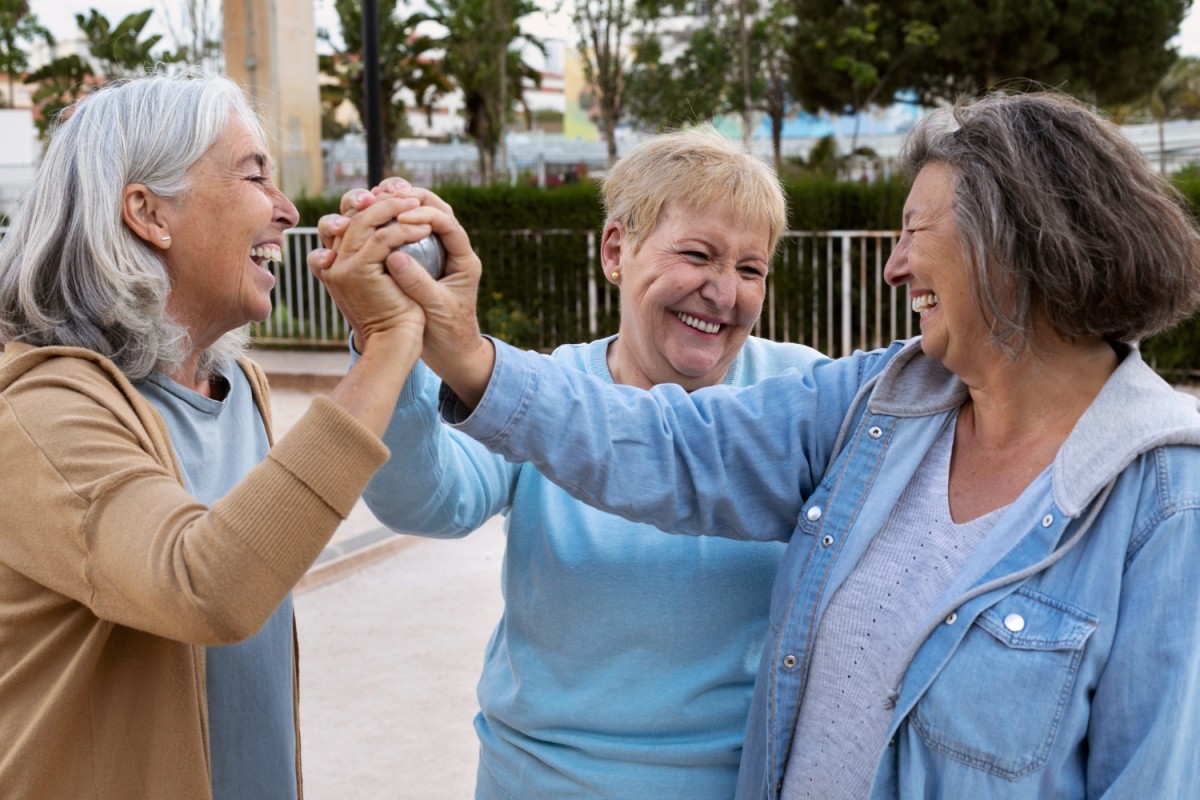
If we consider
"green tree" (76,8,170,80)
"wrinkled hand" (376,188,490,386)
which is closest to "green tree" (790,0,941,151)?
"green tree" (76,8,170,80)

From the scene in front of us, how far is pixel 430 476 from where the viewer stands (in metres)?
1.90

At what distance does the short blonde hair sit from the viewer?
2174mm

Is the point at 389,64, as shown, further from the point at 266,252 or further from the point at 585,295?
the point at 266,252

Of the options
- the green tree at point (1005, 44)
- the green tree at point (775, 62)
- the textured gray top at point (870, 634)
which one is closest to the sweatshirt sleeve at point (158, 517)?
the textured gray top at point (870, 634)

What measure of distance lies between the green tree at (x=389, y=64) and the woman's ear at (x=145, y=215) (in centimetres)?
2857

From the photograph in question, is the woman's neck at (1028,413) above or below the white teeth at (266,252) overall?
below

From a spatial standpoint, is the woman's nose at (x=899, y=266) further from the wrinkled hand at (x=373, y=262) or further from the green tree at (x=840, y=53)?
the green tree at (x=840, y=53)

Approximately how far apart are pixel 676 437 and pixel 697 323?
0.38 m

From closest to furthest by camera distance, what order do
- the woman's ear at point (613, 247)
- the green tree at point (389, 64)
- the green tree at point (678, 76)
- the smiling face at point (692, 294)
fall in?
the smiling face at point (692, 294), the woman's ear at point (613, 247), the green tree at point (678, 76), the green tree at point (389, 64)

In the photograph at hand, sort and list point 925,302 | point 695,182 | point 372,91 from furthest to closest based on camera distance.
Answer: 1. point 372,91
2. point 695,182
3. point 925,302

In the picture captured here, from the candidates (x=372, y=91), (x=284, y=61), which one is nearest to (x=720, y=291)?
(x=372, y=91)

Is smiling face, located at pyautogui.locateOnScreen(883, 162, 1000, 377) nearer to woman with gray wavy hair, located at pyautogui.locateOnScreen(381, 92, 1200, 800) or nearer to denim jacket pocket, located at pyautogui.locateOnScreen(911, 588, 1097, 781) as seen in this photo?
woman with gray wavy hair, located at pyautogui.locateOnScreen(381, 92, 1200, 800)

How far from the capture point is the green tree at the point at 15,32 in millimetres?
31492

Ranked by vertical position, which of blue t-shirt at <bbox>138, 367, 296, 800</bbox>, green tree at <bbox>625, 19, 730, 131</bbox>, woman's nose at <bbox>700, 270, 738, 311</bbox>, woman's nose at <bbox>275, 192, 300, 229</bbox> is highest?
green tree at <bbox>625, 19, 730, 131</bbox>
